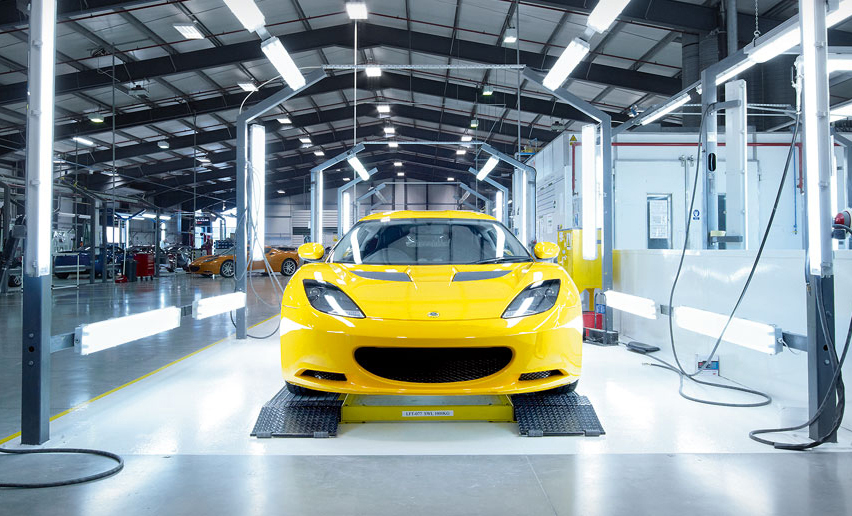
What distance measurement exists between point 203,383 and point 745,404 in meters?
3.65

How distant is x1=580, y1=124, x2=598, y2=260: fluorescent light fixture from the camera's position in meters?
5.72

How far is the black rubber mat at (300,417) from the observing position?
9.28ft

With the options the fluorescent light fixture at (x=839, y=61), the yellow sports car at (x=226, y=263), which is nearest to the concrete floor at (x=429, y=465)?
the fluorescent light fixture at (x=839, y=61)

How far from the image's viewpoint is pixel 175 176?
95.7 feet

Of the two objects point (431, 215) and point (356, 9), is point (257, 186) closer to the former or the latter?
point (431, 215)

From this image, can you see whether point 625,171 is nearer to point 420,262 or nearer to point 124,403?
point 420,262

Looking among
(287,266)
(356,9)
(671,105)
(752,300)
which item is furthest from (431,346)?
(287,266)

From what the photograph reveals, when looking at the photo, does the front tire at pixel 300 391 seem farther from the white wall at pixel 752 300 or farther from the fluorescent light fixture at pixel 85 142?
the fluorescent light fixture at pixel 85 142

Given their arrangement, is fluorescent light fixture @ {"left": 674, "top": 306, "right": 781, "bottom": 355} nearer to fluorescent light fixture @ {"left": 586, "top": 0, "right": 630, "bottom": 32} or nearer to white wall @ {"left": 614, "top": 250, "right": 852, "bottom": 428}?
white wall @ {"left": 614, "top": 250, "right": 852, "bottom": 428}

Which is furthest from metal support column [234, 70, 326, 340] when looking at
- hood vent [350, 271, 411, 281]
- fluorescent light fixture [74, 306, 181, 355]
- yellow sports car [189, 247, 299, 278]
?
yellow sports car [189, 247, 299, 278]

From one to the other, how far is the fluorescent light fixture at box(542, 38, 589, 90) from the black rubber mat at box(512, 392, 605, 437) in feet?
10.6

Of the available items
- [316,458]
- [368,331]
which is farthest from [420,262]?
[316,458]

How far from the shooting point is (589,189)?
578 centimetres

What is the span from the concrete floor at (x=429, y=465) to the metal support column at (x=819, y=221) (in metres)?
0.28
